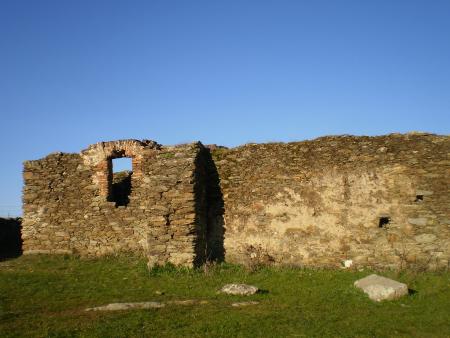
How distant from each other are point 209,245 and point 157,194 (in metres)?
2.16

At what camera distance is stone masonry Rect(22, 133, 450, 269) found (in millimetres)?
11164

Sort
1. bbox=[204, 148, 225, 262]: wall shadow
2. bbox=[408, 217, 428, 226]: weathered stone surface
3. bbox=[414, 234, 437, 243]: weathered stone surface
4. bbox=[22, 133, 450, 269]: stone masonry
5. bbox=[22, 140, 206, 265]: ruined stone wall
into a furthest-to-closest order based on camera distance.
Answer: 1. bbox=[204, 148, 225, 262]: wall shadow
2. bbox=[22, 140, 206, 265]: ruined stone wall
3. bbox=[22, 133, 450, 269]: stone masonry
4. bbox=[408, 217, 428, 226]: weathered stone surface
5. bbox=[414, 234, 437, 243]: weathered stone surface

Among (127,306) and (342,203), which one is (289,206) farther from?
(127,306)

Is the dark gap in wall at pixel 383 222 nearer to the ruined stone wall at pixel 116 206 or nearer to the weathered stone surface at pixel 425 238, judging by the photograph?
the weathered stone surface at pixel 425 238

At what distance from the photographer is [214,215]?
1273 cm

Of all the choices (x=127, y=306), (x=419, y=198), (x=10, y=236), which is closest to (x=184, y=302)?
(x=127, y=306)

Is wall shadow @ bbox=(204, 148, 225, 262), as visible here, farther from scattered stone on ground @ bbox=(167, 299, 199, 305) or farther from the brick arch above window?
scattered stone on ground @ bbox=(167, 299, 199, 305)

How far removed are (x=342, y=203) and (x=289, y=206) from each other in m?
1.42

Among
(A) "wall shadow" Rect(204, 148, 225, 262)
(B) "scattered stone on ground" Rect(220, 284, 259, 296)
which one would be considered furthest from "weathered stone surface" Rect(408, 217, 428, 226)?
(A) "wall shadow" Rect(204, 148, 225, 262)

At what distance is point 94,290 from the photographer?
955cm

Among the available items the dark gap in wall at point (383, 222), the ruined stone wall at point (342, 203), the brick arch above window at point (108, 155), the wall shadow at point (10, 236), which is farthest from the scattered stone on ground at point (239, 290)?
the wall shadow at point (10, 236)

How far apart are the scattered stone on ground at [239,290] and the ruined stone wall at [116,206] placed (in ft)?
7.77

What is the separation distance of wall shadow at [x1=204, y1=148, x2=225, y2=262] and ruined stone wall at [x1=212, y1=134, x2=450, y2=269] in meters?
0.09

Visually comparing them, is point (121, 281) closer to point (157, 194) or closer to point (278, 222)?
point (157, 194)
